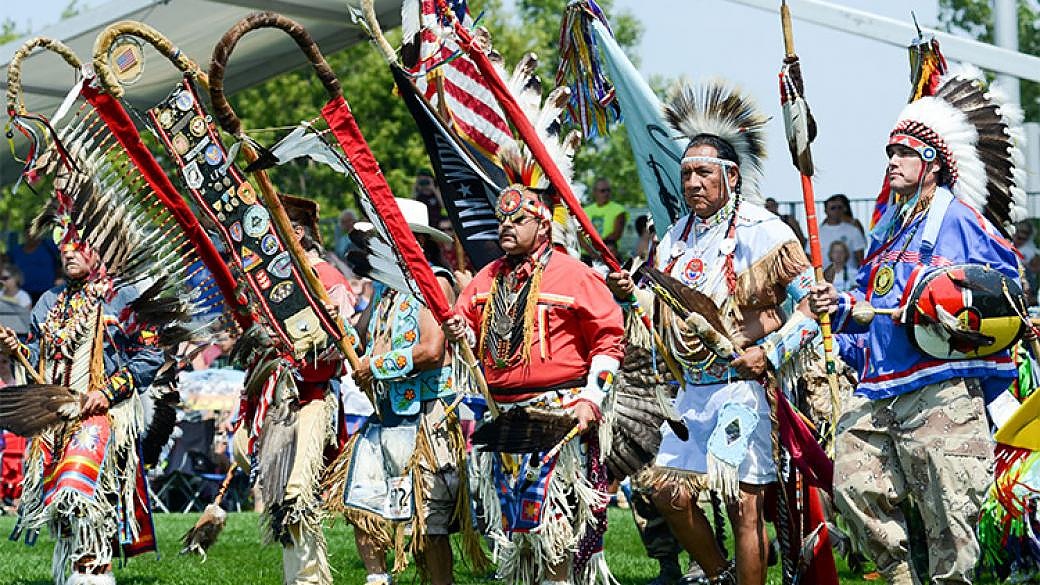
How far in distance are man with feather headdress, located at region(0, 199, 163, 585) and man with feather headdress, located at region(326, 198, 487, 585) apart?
1.23 metres

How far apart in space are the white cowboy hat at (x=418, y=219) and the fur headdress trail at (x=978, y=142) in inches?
78.8

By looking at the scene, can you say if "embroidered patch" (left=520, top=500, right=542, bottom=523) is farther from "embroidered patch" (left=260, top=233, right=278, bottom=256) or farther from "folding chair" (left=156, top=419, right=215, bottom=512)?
"folding chair" (left=156, top=419, right=215, bottom=512)

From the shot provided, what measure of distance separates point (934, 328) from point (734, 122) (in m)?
1.14

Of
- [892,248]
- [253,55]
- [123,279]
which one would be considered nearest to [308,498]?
[123,279]

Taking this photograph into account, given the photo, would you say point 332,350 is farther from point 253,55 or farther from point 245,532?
point 253,55

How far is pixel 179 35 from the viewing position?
10.9 meters

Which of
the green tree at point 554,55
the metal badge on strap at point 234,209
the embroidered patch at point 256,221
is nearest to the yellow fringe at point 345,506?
the metal badge on strap at point 234,209

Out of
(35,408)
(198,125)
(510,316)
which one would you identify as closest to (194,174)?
(198,125)

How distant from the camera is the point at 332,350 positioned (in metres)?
6.82

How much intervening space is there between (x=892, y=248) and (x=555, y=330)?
1.43 meters

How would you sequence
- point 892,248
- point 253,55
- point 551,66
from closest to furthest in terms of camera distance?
point 892,248 → point 253,55 → point 551,66

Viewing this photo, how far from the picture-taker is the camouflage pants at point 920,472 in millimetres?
5656

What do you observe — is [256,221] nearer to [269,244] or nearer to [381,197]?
[269,244]

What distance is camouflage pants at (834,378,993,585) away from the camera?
5.66 meters
